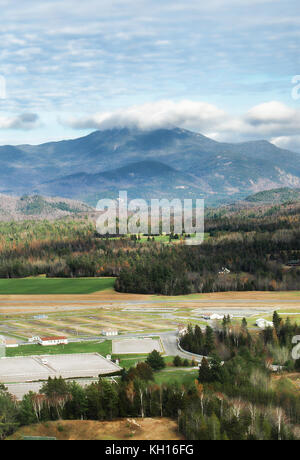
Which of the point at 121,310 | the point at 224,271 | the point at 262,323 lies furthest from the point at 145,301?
the point at 262,323

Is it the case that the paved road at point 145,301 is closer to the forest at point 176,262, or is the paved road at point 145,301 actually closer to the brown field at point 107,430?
the forest at point 176,262

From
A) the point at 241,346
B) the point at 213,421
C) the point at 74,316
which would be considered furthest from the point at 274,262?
the point at 213,421

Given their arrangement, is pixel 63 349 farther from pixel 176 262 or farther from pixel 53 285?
pixel 176 262

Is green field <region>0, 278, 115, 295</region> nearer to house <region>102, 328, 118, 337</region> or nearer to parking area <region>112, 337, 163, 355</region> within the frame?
house <region>102, 328, 118, 337</region>

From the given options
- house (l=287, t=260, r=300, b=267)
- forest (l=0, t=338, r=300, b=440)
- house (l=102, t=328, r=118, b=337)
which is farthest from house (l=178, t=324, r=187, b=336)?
house (l=287, t=260, r=300, b=267)

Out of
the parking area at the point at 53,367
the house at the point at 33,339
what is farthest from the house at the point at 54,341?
the parking area at the point at 53,367
